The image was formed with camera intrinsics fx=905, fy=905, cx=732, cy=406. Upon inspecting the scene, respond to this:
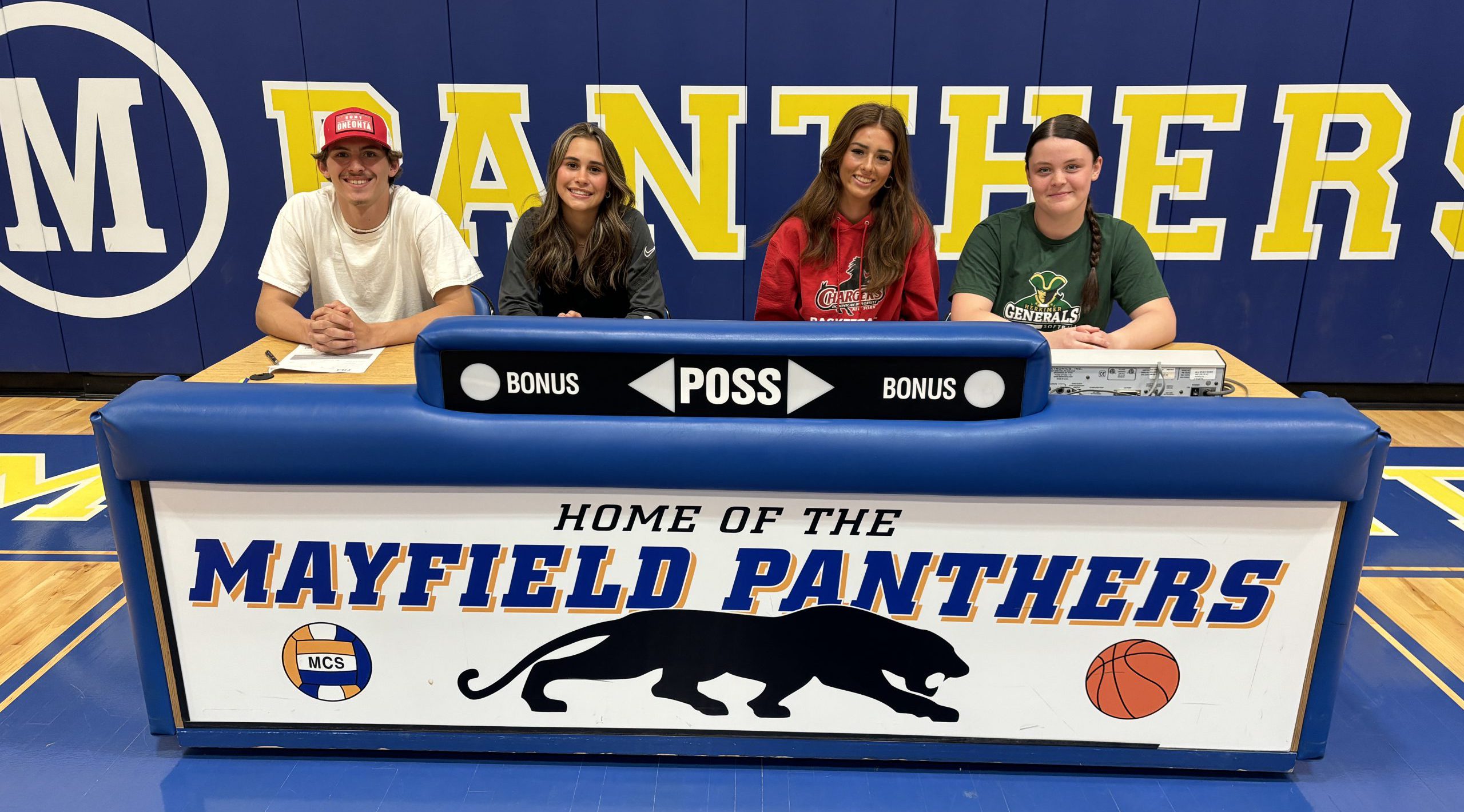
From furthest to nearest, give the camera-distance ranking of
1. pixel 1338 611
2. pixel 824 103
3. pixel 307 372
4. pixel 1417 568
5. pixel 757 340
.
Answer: pixel 824 103 → pixel 1417 568 → pixel 307 372 → pixel 1338 611 → pixel 757 340

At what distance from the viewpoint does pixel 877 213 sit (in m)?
2.62

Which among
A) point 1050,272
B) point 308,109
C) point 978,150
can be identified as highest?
point 308,109

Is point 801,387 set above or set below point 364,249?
below

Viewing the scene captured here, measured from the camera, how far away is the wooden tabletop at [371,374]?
2.10m

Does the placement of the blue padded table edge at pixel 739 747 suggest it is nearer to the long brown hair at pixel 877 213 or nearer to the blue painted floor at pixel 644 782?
the blue painted floor at pixel 644 782

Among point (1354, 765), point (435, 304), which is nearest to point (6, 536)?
point (435, 304)

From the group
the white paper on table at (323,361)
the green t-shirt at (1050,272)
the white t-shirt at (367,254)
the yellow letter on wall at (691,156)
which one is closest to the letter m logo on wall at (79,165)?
the white t-shirt at (367,254)

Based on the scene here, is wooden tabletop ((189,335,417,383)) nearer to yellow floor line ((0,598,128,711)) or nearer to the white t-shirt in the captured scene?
the white t-shirt

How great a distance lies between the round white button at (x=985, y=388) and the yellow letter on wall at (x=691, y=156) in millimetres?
2589

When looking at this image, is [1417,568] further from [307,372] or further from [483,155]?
[483,155]

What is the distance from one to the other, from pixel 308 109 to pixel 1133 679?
3.85 metres

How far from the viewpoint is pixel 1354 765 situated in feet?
6.48

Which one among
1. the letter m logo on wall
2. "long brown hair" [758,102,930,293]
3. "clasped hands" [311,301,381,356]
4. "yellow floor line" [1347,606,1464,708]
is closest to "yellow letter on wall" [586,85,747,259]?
"long brown hair" [758,102,930,293]

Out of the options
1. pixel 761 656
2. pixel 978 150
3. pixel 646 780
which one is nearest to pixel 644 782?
pixel 646 780
